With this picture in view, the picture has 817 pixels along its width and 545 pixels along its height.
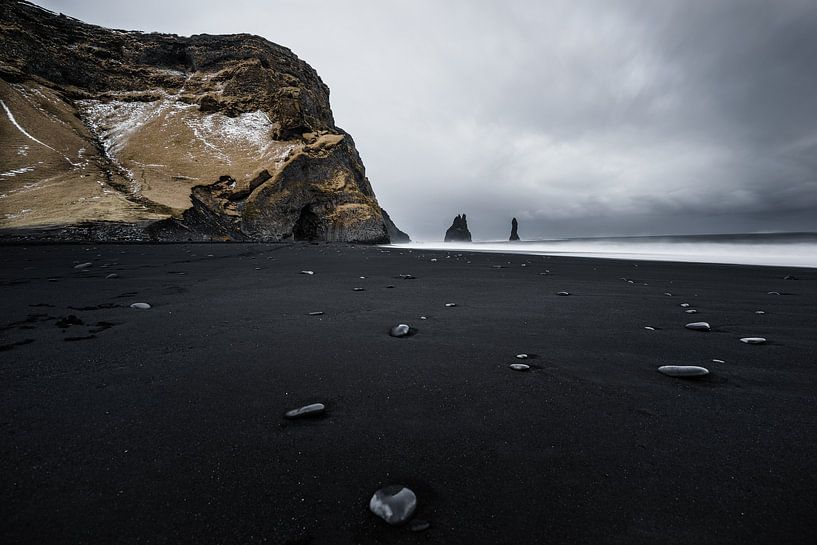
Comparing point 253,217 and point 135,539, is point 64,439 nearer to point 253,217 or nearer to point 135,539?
point 135,539

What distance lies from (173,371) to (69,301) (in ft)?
13.1

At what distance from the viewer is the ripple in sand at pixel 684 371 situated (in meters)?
2.58

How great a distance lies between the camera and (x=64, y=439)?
1.77 meters

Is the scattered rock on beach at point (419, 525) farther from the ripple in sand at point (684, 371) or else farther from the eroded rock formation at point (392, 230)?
the eroded rock formation at point (392, 230)

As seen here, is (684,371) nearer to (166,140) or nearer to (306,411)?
(306,411)

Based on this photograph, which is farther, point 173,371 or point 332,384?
point 173,371

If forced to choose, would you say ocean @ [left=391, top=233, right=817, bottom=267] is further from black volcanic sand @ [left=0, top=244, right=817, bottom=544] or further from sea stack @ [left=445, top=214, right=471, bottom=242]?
sea stack @ [left=445, top=214, right=471, bottom=242]

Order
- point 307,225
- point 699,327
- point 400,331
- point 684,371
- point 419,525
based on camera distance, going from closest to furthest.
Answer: point 419,525, point 684,371, point 400,331, point 699,327, point 307,225

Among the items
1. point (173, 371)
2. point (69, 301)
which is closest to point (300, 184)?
point (69, 301)

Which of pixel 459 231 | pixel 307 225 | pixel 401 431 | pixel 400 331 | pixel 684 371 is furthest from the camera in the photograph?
pixel 459 231

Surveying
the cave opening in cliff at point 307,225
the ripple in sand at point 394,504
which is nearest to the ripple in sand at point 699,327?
the ripple in sand at point 394,504

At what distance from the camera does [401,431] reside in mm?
1898

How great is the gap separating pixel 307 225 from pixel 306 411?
143 ft

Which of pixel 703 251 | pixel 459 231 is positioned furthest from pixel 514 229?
pixel 703 251
